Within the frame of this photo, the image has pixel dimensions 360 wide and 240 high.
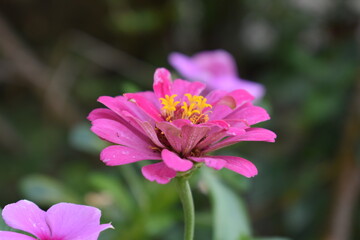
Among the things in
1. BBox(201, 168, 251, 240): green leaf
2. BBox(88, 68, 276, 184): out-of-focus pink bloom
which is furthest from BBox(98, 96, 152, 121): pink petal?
BBox(201, 168, 251, 240): green leaf

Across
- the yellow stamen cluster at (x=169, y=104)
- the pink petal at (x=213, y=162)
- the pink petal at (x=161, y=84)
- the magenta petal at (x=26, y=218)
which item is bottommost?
the magenta petal at (x=26, y=218)

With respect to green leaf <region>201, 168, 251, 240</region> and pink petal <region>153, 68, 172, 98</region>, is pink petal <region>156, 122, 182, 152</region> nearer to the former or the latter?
pink petal <region>153, 68, 172, 98</region>

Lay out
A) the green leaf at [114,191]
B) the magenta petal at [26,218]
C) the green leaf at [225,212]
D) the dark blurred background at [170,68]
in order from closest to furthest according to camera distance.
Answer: the magenta petal at [26,218], the green leaf at [225,212], the green leaf at [114,191], the dark blurred background at [170,68]

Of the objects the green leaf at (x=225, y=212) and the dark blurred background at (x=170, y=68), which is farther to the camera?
the dark blurred background at (x=170, y=68)

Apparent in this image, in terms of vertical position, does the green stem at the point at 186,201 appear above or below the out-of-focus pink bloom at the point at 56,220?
above

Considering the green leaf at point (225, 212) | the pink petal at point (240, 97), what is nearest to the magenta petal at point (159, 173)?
the pink petal at point (240, 97)

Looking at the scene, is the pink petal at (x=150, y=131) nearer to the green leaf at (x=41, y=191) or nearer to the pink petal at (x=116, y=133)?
the pink petal at (x=116, y=133)
